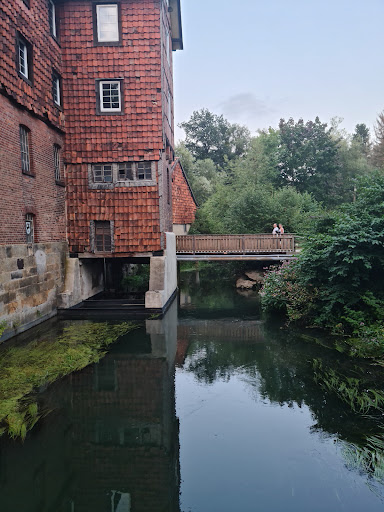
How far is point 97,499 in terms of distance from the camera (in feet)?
15.5

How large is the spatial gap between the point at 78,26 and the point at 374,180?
12.0 m

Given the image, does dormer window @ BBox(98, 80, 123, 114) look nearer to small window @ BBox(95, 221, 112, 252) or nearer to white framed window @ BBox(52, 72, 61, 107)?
white framed window @ BBox(52, 72, 61, 107)

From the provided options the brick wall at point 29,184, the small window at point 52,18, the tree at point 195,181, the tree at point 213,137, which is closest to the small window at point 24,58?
the brick wall at point 29,184

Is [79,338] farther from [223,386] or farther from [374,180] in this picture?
[374,180]

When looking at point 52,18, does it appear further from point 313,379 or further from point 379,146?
point 379,146

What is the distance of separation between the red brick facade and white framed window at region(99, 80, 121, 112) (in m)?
10.9

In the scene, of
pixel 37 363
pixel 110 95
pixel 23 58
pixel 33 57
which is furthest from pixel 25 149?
pixel 37 363

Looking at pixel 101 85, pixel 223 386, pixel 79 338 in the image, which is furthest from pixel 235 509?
pixel 101 85

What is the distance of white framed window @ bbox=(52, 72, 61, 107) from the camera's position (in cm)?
1469

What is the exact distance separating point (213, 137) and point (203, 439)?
56.4 m

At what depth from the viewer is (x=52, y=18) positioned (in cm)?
1480

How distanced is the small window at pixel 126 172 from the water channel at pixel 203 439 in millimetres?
7413

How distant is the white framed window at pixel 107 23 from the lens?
592 inches

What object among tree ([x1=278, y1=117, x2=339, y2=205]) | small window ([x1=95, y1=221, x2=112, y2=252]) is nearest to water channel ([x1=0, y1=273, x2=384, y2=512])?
small window ([x1=95, y1=221, x2=112, y2=252])
